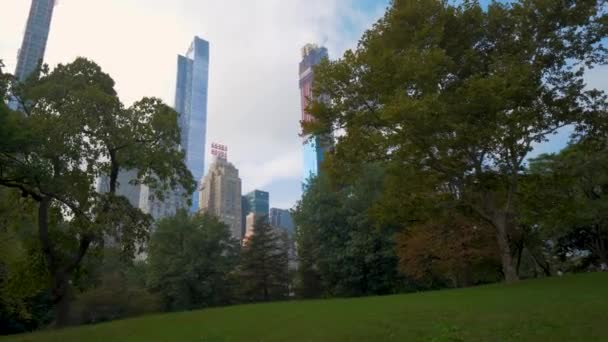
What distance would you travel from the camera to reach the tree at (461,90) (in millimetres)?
18875

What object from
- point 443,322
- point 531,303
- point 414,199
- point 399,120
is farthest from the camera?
point 414,199

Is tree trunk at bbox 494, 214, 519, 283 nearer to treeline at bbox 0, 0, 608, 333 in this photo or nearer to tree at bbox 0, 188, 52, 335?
treeline at bbox 0, 0, 608, 333

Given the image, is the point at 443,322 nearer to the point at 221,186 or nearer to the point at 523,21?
the point at 523,21

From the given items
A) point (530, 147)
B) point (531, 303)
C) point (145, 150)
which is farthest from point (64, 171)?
point (530, 147)

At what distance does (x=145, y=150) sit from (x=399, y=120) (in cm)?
1184

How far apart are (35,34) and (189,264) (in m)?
185

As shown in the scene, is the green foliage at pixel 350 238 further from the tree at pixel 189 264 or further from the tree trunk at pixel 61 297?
the tree trunk at pixel 61 297

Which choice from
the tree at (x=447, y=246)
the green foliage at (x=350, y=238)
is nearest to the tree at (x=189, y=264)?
the green foliage at (x=350, y=238)

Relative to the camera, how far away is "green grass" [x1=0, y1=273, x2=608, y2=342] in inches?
365

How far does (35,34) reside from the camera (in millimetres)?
186750

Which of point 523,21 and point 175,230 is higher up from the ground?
→ point 523,21

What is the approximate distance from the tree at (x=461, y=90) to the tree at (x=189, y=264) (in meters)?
30.2

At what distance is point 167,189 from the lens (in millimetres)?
22719

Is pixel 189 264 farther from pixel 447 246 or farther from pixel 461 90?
pixel 461 90
